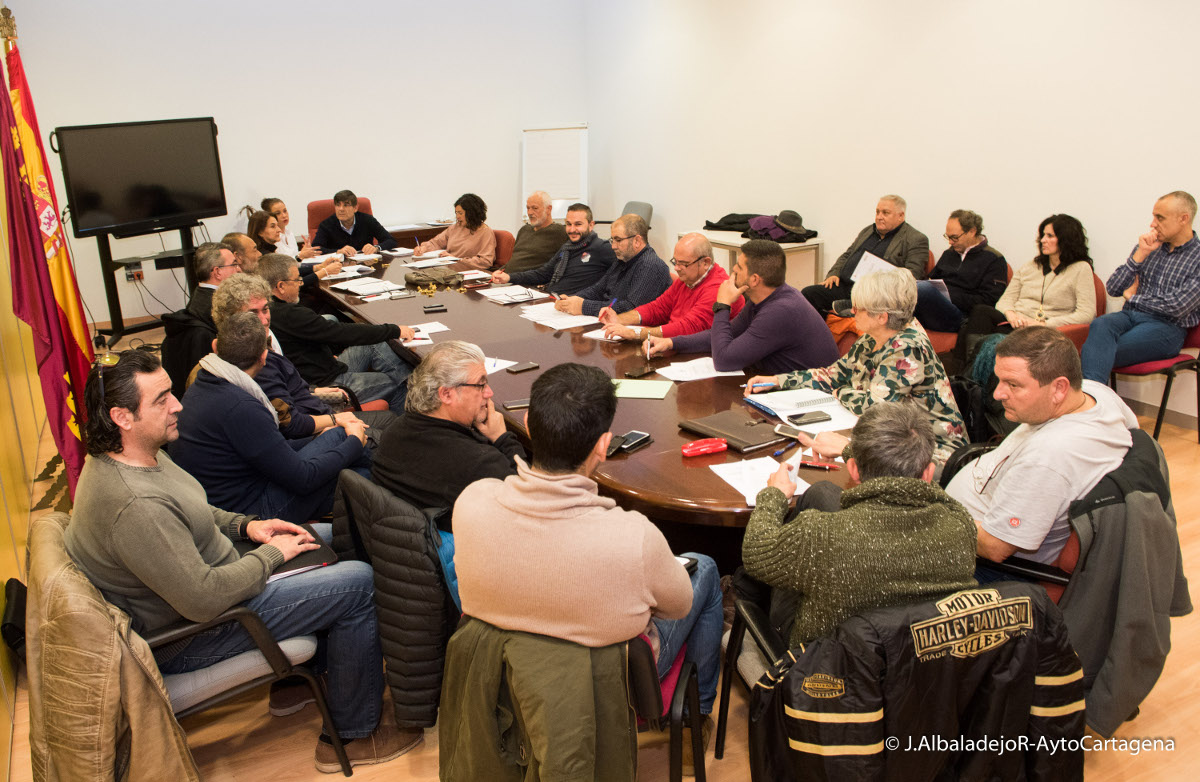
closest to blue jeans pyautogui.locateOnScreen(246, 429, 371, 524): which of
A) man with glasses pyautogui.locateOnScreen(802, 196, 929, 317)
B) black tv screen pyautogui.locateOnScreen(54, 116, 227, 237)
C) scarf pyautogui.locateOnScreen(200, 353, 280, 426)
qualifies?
scarf pyautogui.locateOnScreen(200, 353, 280, 426)

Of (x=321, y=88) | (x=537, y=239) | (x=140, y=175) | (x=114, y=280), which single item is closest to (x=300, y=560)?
(x=537, y=239)

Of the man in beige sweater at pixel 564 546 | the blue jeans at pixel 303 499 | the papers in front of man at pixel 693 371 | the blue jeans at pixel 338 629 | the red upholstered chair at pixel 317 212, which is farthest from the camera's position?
the red upholstered chair at pixel 317 212

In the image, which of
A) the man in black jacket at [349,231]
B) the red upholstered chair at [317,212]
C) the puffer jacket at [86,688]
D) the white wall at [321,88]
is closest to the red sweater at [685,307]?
the puffer jacket at [86,688]

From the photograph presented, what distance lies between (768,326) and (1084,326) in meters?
2.22

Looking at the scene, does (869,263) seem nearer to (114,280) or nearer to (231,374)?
(231,374)

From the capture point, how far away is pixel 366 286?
5.52 m

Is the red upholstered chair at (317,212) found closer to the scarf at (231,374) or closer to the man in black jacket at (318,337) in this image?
the man in black jacket at (318,337)

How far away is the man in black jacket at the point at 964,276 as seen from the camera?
15.9 feet

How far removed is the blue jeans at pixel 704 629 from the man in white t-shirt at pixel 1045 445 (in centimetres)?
67

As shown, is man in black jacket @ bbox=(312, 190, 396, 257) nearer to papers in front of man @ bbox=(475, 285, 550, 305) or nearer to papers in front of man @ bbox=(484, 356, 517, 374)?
papers in front of man @ bbox=(475, 285, 550, 305)

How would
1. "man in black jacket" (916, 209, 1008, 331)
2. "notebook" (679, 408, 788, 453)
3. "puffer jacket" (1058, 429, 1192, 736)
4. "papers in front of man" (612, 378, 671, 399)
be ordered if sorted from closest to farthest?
"puffer jacket" (1058, 429, 1192, 736)
"notebook" (679, 408, 788, 453)
"papers in front of man" (612, 378, 671, 399)
"man in black jacket" (916, 209, 1008, 331)

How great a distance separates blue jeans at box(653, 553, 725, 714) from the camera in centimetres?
203

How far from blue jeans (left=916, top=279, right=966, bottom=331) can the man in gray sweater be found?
3723 millimetres

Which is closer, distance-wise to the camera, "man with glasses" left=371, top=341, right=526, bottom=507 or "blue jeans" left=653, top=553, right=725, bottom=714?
"blue jeans" left=653, top=553, right=725, bottom=714
